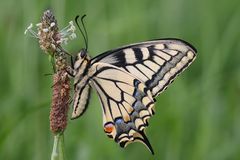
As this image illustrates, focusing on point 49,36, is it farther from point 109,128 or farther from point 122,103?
point 122,103

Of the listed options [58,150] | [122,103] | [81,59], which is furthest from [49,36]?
[122,103]

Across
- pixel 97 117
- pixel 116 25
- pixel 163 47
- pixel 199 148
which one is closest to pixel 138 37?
pixel 116 25

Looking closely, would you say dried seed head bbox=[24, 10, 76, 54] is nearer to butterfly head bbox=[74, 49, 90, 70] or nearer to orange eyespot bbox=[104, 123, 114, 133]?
butterfly head bbox=[74, 49, 90, 70]

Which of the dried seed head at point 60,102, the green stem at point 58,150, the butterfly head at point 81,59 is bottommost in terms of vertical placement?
the green stem at point 58,150

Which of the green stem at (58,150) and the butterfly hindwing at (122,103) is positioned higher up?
the butterfly hindwing at (122,103)

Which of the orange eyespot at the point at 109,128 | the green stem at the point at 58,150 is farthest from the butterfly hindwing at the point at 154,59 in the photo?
the green stem at the point at 58,150

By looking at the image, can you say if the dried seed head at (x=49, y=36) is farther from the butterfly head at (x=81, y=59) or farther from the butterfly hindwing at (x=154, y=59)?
the butterfly hindwing at (x=154, y=59)

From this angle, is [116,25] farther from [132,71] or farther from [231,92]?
[132,71]

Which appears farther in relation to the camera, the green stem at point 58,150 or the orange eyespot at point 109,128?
the orange eyespot at point 109,128
